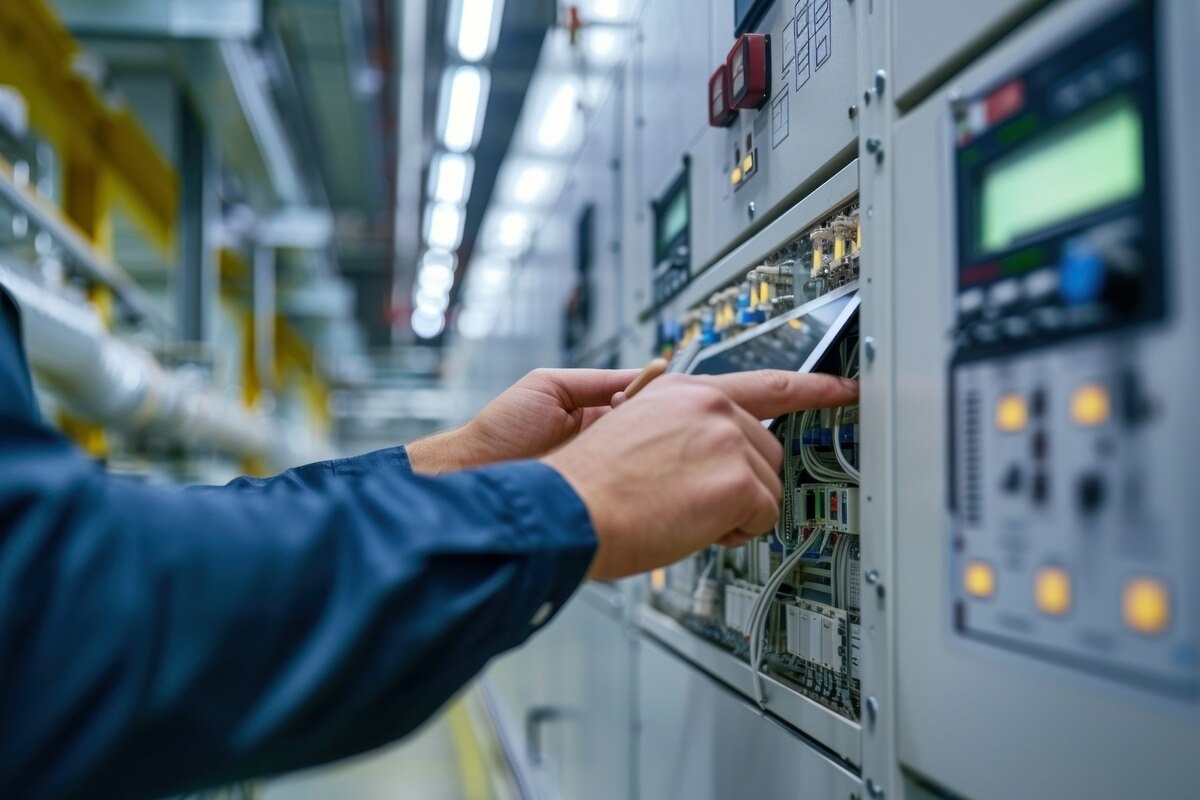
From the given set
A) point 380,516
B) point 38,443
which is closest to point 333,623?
point 380,516

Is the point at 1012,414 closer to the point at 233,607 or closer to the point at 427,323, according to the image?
the point at 233,607

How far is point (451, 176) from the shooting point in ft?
16.7

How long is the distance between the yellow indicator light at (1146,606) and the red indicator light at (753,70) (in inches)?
31.6

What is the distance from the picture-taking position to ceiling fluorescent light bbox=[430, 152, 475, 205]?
475cm

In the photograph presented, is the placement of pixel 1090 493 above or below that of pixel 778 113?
below

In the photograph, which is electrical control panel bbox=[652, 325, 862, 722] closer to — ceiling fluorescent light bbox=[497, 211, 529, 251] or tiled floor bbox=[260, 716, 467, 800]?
ceiling fluorescent light bbox=[497, 211, 529, 251]

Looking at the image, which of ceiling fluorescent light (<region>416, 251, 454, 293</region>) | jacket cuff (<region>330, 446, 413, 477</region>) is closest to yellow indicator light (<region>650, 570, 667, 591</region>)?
jacket cuff (<region>330, 446, 413, 477</region>)

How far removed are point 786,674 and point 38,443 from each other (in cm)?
87

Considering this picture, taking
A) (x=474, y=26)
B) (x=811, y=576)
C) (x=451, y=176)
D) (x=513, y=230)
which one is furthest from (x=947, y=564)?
(x=451, y=176)

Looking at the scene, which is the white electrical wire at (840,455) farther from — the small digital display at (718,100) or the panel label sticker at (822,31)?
the small digital display at (718,100)

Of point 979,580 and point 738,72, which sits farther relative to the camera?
point 738,72

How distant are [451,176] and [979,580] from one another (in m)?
4.70

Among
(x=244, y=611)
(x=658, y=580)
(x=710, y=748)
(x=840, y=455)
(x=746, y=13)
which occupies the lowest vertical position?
(x=710, y=748)

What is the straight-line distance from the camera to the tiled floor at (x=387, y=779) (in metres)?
3.99
